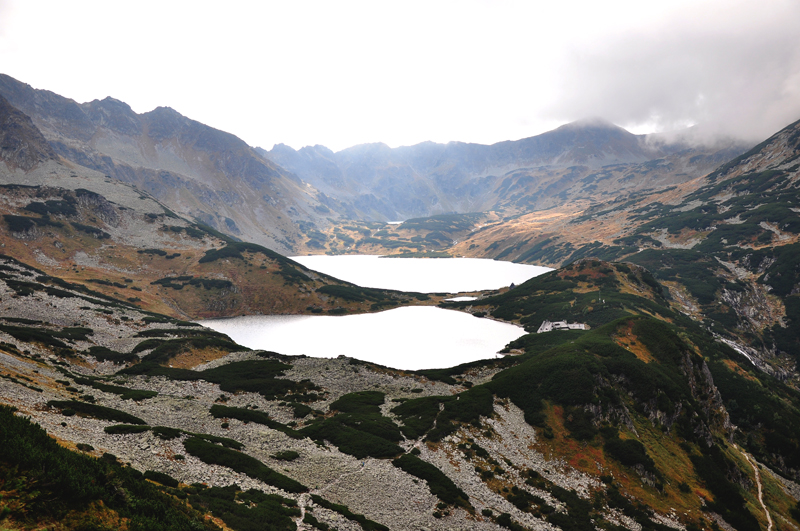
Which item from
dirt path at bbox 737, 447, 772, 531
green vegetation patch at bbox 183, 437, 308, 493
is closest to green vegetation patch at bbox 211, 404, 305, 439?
green vegetation patch at bbox 183, 437, 308, 493

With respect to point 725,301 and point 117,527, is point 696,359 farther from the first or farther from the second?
point 725,301

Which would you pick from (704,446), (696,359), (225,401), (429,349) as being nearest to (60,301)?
(225,401)

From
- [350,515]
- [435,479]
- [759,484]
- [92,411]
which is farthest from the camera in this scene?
[759,484]

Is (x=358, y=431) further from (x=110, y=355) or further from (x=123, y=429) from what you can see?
(x=110, y=355)

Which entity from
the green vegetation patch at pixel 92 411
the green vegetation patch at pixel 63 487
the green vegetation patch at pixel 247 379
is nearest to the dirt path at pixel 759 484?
the green vegetation patch at pixel 247 379

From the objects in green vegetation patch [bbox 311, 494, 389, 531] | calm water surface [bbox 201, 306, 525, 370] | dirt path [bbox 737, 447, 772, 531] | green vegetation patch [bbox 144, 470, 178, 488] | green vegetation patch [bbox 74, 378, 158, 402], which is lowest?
dirt path [bbox 737, 447, 772, 531]

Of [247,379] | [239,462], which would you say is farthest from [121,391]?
[239,462]

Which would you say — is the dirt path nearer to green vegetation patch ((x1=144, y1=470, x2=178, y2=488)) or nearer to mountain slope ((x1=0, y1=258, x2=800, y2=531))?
mountain slope ((x1=0, y1=258, x2=800, y2=531))

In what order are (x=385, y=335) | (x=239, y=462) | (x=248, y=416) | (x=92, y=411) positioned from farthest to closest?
(x=385, y=335), (x=248, y=416), (x=92, y=411), (x=239, y=462)

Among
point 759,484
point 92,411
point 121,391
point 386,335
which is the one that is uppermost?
point 92,411
